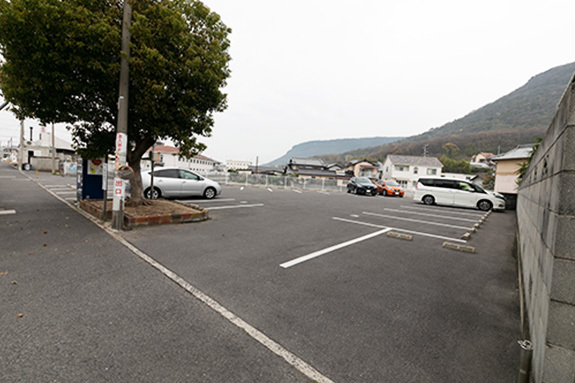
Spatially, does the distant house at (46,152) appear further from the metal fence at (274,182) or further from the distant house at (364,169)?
the distant house at (364,169)

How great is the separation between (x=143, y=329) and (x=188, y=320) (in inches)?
15.5

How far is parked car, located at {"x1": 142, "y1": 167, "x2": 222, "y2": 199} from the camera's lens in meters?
11.1

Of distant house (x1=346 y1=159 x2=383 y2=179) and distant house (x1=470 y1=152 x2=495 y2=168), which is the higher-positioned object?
distant house (x1=470 y1=152 x2=495 y2=168)

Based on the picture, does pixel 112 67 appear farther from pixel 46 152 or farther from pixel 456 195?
pixel 46 152

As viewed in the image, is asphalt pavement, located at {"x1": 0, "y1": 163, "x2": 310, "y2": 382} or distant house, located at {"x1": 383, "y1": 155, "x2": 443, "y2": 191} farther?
distant house, located at {"x1": 383, "y1": 155, "x2": 443, "y2": 191}

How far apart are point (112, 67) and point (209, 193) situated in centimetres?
730

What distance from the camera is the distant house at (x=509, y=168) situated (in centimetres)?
1955

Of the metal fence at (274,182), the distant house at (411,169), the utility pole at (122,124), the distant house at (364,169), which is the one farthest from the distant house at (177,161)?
the utility pole at (122,124)

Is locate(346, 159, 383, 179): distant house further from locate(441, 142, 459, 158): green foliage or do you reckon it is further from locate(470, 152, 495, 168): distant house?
locate(470, 152, 495, 168): distant house

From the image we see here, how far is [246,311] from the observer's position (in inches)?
112

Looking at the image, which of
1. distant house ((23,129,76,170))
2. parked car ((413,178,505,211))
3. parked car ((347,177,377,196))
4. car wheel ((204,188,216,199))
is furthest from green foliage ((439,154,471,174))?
distant house ((23,129,76,170))

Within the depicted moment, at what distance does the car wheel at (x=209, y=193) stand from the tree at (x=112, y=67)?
178 inches

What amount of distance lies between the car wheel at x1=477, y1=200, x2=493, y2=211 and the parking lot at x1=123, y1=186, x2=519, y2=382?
9527 millimetres

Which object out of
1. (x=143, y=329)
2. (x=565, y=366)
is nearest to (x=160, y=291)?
(x=143, y=329)
